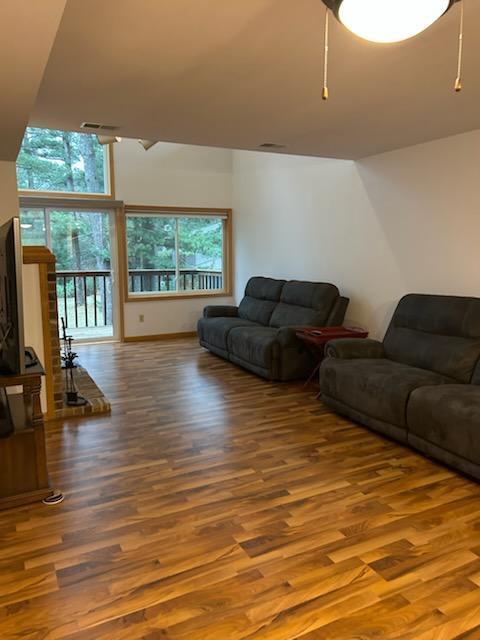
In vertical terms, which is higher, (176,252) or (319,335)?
(176,252)

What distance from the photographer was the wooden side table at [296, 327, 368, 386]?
4402 mm

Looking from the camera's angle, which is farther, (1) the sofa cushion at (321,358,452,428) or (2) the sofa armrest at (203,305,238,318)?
(2) the sofa armrest at (203,305,238,318)

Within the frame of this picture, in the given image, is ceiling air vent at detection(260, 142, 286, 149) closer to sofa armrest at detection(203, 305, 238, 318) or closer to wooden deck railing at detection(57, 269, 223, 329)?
sofa armrest at detection(203, 305, 238, 318)

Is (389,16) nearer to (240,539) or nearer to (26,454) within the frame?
(240,539)

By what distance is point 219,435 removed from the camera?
3.37 m

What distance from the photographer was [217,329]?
18.6ft

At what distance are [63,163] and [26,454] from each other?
4921 mm

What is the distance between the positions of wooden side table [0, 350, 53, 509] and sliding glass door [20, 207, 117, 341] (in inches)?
162

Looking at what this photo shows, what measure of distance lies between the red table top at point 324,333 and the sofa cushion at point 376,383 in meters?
0.50

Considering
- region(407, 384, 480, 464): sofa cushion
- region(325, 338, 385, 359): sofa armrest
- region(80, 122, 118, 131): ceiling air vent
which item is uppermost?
region(80, 122, 118, 131): ceiling air vent

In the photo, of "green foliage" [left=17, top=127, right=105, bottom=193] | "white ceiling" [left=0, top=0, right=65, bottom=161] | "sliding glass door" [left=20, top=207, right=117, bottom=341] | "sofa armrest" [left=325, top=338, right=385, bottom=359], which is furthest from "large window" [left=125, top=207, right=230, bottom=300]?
"white ceiling" [left=0, top=0, right=65, bottom=161]

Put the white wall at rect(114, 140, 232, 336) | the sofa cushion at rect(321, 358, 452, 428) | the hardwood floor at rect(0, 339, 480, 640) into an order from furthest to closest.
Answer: the white wall at rect(114, 140, 232, 336), the sofa cushion at rect(321, 358, 452, 428), the hardwood floor at rect(0, 339, 480, 640)

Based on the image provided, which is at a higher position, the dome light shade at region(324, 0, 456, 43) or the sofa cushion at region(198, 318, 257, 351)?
the dome light shade at region(324, 0, 456, 43)

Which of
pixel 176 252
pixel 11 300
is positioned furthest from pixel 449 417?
pixel 176 252
